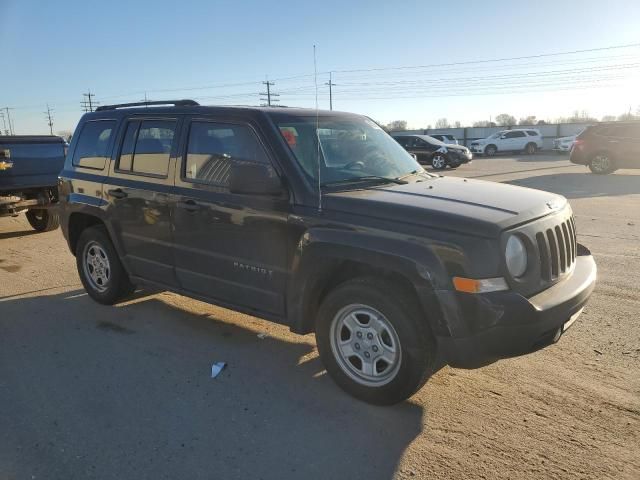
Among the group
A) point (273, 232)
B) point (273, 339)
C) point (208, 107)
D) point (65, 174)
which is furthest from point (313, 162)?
point (65, 174)

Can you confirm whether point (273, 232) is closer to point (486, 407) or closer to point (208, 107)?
point (208, 107)

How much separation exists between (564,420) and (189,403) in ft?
8.13

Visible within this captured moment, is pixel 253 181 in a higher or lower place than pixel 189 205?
higher

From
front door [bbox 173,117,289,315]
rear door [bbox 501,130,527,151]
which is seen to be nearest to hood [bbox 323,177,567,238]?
front door [bbox 173,117,289,315]

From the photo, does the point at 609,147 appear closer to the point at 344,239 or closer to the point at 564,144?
the point at 344,239

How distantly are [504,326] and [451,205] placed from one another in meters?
0.84

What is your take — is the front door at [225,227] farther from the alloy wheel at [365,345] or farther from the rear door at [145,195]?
the alloy wheel at [365,345]

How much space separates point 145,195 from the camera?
15.3 feet

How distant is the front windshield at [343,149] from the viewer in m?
3.88

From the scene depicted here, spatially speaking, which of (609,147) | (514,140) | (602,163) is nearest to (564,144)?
(514,140)

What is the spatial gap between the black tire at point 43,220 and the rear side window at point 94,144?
198 inches

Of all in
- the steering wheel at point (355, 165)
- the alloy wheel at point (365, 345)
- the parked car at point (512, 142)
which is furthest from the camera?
the parked car at point (512, 142)

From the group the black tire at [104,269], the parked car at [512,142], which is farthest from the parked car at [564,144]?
the black tire at [104,269]

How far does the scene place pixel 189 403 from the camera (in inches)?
140
